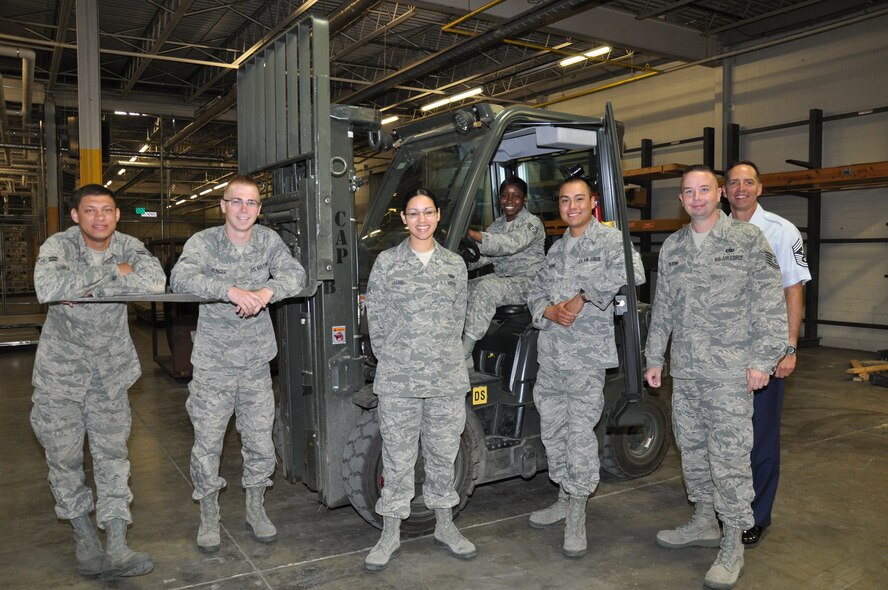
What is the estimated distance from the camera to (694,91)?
44.5 feet

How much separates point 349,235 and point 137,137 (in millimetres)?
20195

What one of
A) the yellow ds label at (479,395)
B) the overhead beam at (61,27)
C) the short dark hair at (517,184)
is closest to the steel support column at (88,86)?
the overhead beam at (61,27)

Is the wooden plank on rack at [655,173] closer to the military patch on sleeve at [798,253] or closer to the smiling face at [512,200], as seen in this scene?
the smiling face at [512,200]

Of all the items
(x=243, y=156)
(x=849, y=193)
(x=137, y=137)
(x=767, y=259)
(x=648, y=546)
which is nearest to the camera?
(x=767, y=259)

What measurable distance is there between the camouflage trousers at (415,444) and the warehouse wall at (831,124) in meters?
9.74

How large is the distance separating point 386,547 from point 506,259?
1944mm

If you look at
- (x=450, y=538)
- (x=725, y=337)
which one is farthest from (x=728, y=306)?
(x=450, y=538)

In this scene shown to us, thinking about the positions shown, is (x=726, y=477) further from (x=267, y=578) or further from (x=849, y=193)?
(x=849, y=193)

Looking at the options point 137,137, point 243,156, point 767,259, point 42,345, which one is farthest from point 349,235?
point 137,137

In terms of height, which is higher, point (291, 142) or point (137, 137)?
point (137, 137)

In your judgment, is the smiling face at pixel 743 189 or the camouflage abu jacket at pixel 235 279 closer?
the camouflage abu jacket at pixel 235 279

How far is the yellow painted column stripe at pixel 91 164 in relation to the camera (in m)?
9.62

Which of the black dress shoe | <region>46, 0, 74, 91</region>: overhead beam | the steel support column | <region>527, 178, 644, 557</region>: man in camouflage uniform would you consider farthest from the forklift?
<region>46, 0, 74, 91</region>: overhead beam

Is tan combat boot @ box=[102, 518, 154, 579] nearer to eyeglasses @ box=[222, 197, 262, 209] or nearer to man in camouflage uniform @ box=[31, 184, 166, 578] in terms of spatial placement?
man in camouflage uniform @ box=[31, 184, 166, 578]
